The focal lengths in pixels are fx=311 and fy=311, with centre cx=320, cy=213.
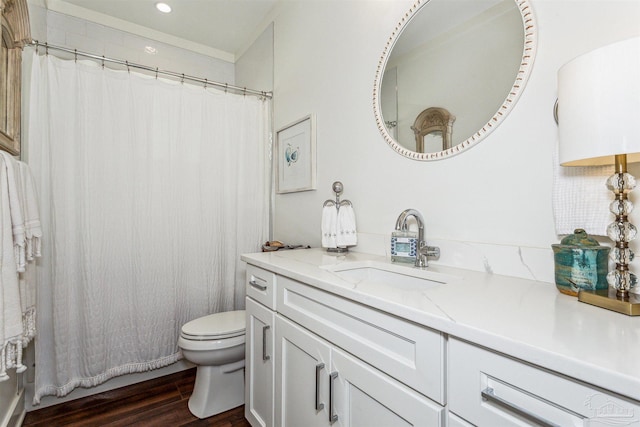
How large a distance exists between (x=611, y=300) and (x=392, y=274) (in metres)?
0.67

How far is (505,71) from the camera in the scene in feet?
3.38

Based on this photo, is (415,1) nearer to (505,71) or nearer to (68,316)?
(505,71)

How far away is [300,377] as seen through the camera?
1106 millimetres

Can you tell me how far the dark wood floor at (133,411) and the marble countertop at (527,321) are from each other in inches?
47.6

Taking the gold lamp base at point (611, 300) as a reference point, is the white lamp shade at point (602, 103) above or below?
above

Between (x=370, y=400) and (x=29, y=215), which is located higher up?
(x=29, y=215)

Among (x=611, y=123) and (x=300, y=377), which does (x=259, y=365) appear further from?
(x=611, y=123)

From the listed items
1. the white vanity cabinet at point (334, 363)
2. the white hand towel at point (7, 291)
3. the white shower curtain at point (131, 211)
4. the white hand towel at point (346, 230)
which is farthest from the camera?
the white shower curtain at point (131, 211)

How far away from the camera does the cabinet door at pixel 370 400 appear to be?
2.24ft

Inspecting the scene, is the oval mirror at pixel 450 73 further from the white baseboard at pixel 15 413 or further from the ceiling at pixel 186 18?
the white baseboard at pixel 15 413

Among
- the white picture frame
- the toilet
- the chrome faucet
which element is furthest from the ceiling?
the toilet

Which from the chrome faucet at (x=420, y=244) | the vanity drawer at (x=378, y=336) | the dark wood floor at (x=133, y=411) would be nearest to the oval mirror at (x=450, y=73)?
the chrome faucet at (x=420, y=244)

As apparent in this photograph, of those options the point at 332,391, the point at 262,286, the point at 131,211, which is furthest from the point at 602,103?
the point at 131,211

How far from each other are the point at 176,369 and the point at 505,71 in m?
2.47
